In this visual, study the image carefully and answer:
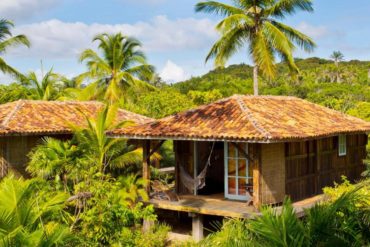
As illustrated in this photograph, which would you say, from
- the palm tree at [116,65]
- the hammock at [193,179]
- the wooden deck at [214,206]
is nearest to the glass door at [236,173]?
the wooden deck at [214,206]

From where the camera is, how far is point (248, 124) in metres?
12.8

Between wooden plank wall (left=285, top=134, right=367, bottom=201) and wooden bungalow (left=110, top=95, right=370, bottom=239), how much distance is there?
29 millimetres

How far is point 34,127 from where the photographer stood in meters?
15.8

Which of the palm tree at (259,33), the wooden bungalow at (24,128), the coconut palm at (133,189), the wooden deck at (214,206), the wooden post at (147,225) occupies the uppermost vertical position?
the palm tree at (259,33)

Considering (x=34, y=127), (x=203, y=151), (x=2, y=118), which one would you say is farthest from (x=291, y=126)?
(x=2, y=118)

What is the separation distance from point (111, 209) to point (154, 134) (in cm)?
400

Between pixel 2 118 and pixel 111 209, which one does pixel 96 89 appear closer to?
pixel 2 118

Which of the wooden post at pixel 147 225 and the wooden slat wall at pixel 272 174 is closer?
the wooden slat wall at pixel 272 174

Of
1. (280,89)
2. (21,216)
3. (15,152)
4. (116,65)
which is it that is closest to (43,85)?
(116,65)

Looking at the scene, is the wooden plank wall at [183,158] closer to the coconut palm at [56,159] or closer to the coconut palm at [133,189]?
the coconut palm at [133,189]

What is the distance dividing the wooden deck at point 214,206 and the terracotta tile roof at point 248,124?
5.98ft

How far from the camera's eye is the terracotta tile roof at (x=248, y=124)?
1230 cm

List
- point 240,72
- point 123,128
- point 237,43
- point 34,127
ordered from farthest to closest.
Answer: point 240,72, point 237,43, point 34,127, point 123,128

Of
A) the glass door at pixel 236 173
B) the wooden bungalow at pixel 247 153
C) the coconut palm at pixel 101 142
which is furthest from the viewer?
the glass door at pixel 236 173
